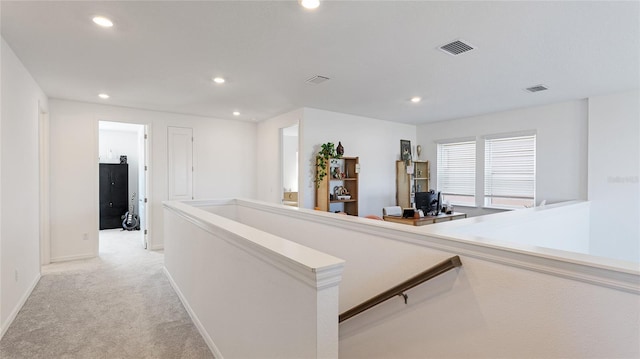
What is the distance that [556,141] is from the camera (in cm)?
499

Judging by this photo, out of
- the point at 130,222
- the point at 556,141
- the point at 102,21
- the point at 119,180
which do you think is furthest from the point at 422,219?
the point at 119,180

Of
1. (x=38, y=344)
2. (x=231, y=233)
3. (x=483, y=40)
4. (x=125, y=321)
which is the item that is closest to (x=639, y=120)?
(x=483, y=40)

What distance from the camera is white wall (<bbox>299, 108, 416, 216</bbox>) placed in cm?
528

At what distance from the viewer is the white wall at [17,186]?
2.62 meters

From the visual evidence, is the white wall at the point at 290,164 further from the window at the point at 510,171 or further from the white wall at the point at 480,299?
the white wall at the point at 480,299

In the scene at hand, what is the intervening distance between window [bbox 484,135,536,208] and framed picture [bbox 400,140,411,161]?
5.12 feet

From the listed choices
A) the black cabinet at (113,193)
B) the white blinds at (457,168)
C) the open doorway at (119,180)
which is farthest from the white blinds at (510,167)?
the black cabinet at (113,193)

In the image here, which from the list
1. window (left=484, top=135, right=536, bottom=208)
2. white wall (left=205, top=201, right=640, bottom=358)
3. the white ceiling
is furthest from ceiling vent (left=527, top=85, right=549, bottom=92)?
white wall (left=205, top=201, right=640, bottom=358)

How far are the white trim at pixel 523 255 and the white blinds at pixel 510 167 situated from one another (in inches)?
161

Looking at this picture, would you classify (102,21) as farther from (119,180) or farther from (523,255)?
(119,180)

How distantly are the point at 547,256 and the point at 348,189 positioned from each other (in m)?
4.50

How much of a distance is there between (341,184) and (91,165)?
432cm

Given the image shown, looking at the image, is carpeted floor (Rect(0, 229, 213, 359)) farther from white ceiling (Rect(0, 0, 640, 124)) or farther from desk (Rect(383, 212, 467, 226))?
desk (Rect(383, 212, 467, 226))

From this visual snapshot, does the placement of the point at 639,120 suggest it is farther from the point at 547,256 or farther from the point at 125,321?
the point at 125,321
